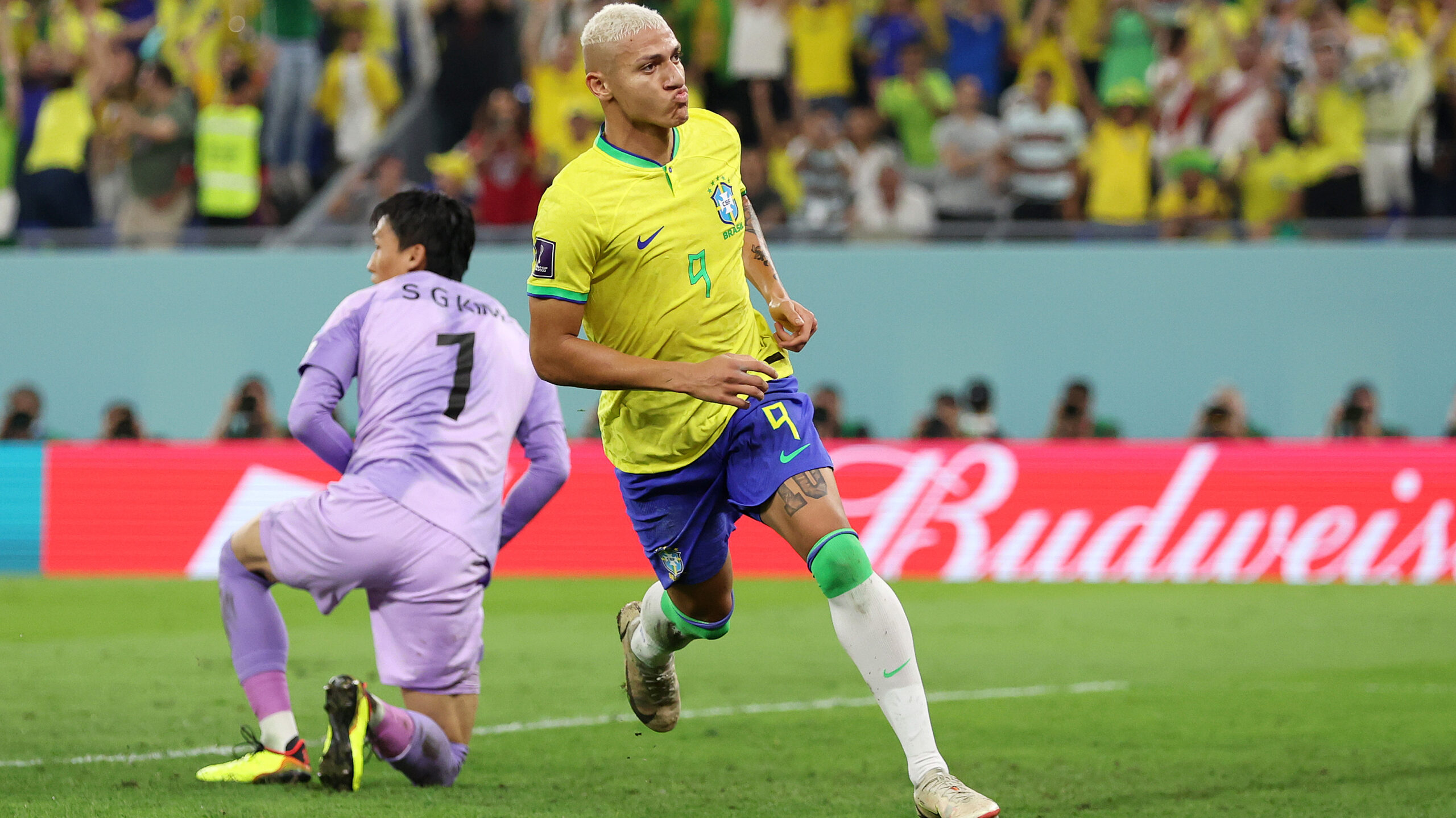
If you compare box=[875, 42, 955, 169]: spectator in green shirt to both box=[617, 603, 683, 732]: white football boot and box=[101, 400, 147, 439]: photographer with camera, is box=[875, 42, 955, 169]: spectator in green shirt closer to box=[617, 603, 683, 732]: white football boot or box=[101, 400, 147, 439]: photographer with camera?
box=[101, 400, 147, 439]: photographer with camera

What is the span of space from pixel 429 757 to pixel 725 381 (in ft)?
6.01

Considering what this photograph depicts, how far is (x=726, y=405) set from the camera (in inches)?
200

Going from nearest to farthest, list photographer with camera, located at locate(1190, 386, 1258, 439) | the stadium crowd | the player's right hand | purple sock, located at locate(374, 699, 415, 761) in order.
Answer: the player's right hand < purple sock, located at locate(374, 699, 415, 761) < photographer with camera, located at locate(1190, 386, 1258, 439) < the stadium crowd

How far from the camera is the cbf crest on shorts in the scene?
5.54 m

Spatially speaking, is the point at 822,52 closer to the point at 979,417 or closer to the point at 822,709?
the point at 979,417

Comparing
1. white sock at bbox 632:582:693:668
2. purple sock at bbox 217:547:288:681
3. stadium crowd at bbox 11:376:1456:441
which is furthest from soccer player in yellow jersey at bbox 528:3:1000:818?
stadium crowd at bbox 11:376:1456:441

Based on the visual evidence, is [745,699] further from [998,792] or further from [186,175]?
[186,175]

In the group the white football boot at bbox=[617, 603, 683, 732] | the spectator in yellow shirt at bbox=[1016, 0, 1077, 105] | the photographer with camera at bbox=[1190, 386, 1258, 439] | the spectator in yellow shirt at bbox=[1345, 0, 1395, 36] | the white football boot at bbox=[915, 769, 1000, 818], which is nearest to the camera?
the white football boot at bbox=[915, 769, 1000, 818]

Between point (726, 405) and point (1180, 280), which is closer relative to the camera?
point (726, 405)

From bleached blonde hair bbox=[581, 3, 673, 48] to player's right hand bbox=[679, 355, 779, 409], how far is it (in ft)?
3.31

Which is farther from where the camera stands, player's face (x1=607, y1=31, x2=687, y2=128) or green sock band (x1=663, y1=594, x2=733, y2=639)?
green sock band (x1=663, y1=594, x2=733, y2=639)

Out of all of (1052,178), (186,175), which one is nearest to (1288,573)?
(1052,178)

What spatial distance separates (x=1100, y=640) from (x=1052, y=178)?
20.5 feet

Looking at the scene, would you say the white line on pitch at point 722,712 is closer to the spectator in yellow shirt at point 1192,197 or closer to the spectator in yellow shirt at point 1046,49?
the spectator in yellow shirt at point 1192,197
